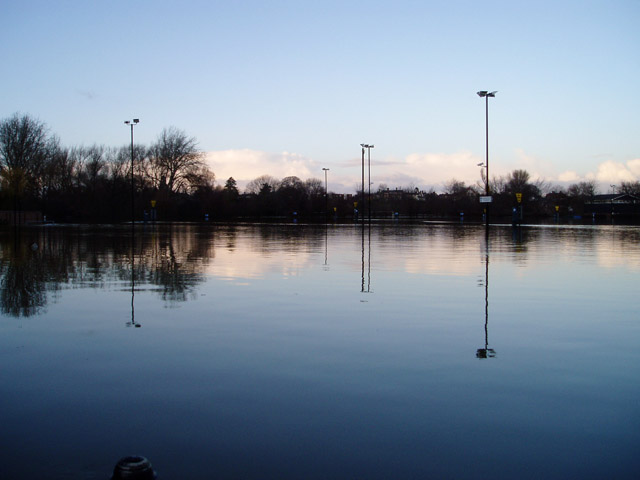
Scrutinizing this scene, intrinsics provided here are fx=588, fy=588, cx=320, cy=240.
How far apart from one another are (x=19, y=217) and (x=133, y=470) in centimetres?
6961

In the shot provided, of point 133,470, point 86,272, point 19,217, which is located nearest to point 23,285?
point 86,272

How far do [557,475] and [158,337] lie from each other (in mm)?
5299

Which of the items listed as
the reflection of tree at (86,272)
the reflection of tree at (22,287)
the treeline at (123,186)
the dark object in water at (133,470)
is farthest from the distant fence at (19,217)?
the dark object in water at (133,470)

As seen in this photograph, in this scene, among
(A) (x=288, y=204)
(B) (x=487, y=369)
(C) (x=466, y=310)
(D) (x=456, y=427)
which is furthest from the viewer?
(A) (x=288, y=204)

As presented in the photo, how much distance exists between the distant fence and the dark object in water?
62.1 m

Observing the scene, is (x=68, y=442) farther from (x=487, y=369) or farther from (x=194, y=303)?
(x=194, y=303)

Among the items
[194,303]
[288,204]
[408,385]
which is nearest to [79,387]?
[408,385]

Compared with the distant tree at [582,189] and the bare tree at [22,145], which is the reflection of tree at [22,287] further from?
the distant tree at [582,189]

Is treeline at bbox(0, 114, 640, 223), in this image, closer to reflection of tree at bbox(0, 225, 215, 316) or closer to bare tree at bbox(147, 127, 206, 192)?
bare tree at bbox(147, 127, 206, 192)

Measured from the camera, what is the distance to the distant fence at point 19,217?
2400 inches

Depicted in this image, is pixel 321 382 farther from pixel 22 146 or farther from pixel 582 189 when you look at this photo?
pixel 582 189

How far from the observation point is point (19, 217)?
65.0m

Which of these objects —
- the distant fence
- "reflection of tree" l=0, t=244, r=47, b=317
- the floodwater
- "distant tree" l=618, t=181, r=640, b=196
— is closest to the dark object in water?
the floodwater

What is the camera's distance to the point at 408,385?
5438mm
